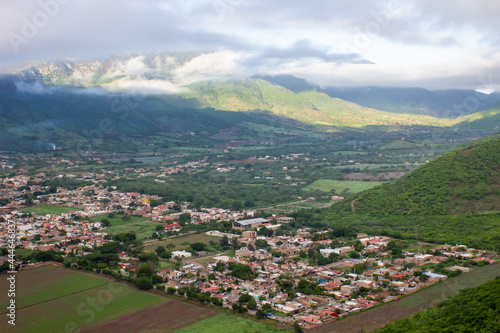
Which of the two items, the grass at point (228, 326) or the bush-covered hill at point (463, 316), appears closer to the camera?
the bush-covered hill at point (463, 316)

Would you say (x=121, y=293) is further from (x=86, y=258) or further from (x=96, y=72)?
(x=96, y=72)

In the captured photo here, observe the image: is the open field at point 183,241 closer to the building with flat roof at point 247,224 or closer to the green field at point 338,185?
the building with flat roof at point 247,224

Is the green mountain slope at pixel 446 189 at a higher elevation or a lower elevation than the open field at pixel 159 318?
higher

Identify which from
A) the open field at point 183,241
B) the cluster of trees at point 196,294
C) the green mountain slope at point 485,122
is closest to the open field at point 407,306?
the cluster of trees at point 196,294

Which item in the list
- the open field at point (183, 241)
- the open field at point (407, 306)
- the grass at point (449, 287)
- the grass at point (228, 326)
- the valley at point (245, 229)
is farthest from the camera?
the open field at point (183, 241)

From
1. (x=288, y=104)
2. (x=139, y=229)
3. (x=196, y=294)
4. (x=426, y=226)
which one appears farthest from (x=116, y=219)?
(x=288, y=104)

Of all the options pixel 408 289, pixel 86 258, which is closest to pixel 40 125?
pixel 86 258

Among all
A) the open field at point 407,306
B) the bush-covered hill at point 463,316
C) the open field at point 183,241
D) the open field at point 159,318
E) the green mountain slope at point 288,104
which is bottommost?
the open field at point 183,241
